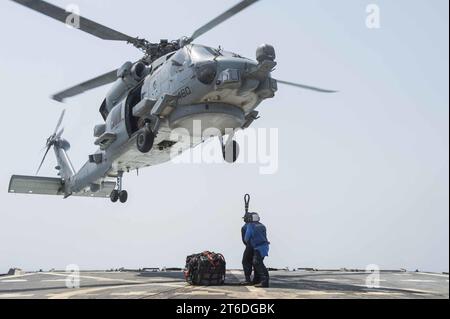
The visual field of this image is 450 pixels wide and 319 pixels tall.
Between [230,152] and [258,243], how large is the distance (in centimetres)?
729

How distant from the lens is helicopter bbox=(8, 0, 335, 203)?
12.8 metres

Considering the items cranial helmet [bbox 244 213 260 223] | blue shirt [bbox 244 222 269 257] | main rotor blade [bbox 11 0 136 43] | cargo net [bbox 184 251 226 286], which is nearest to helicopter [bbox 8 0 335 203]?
main rotor blade [bbox 11 0 136 43]

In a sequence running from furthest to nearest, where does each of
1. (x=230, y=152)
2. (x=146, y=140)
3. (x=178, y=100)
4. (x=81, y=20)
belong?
(x=230, y=152) → (x=146, y=140) → (x=81, y=20) → (x=178, y=100)

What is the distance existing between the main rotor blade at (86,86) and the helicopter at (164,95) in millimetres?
38

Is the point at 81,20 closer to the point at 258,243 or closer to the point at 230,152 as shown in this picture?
the point at 230,152

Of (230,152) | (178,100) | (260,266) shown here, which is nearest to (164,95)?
(178,100)

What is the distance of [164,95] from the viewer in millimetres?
14023

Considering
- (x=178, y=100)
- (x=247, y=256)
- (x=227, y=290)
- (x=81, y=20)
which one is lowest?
(x=227, y=290)

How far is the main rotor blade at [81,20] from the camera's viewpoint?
13.2 metres

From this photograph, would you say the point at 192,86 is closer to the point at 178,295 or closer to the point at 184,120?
the point at 184,120

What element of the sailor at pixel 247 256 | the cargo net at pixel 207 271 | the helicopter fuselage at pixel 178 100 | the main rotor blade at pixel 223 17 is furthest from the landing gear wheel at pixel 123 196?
the sailor at pixel 247 256

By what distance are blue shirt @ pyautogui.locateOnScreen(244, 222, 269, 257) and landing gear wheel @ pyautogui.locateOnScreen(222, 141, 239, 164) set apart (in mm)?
6950

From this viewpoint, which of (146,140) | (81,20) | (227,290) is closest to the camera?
(227,290)
